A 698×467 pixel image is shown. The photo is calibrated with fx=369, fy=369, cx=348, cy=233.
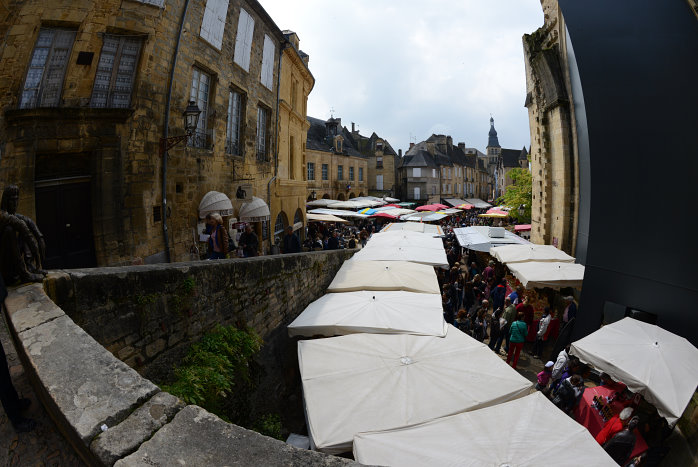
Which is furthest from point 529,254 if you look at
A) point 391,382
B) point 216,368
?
point 216,368

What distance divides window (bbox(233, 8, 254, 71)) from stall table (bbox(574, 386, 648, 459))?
11.1m

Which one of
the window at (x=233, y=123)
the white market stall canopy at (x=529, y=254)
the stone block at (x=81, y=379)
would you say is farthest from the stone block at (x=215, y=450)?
the window at (x=233, y=123)

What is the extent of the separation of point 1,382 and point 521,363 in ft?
27.2

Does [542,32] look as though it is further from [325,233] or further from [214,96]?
[325,233]

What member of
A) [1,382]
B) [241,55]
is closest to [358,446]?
[1,382]

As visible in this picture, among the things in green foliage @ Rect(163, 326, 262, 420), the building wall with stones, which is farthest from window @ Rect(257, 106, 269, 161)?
the building wall with stones

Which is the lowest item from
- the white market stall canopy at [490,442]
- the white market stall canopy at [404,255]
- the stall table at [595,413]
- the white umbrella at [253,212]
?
the stall table at [595,413]

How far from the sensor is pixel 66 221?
673 centimetres

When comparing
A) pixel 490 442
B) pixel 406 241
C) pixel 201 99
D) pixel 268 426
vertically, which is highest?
pixel 201 99

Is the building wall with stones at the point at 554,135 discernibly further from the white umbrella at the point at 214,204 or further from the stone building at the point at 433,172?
the stone building at the point at 433,172

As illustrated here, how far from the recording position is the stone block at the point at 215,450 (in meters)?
1.44

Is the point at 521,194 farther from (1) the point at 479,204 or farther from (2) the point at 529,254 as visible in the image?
(1) the point at 479,204

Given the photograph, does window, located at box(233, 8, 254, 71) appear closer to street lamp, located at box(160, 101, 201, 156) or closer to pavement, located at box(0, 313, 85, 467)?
street lamp, located at box(160, 101, 201, 156)

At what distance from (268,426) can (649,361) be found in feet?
16.8
